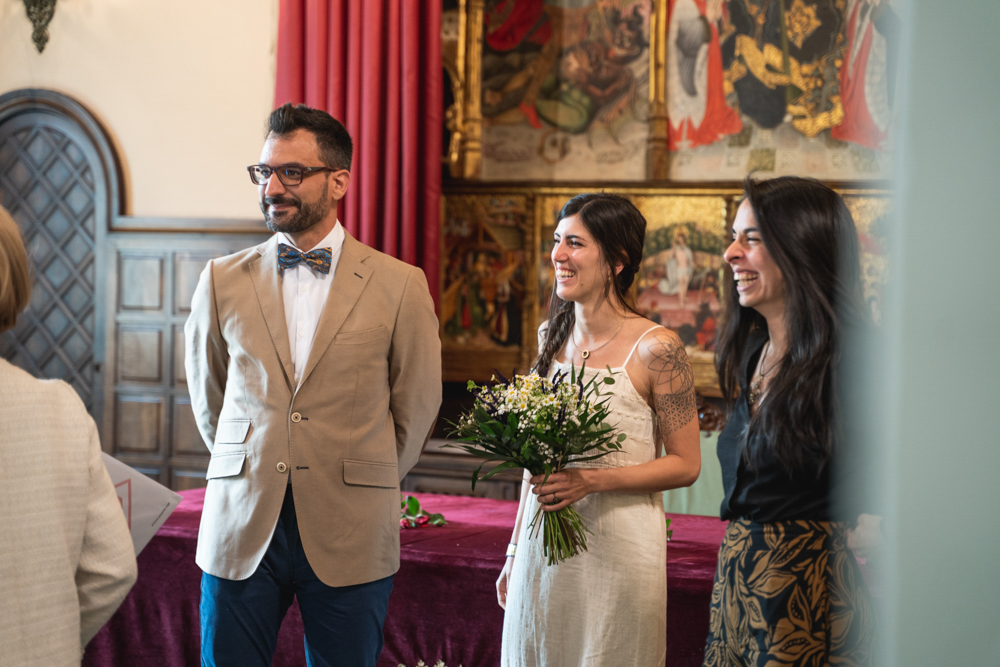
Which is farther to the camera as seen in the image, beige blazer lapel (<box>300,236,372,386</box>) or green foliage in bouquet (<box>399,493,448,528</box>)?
green foliage in bouquet (<box>399,493,448,528</box>)

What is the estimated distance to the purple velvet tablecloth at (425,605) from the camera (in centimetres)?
262

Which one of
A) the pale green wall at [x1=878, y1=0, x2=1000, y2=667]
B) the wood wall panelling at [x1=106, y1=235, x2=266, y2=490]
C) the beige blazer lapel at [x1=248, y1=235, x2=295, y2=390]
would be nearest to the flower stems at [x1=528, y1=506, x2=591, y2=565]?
the beige blazer lapel at [x1=248, y1=235, x2=295, y2=390]

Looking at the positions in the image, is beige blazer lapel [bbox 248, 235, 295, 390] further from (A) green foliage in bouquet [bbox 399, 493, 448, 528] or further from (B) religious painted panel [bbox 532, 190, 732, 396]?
(B) religious painted panel [bbox 532, 190, 732, 396]

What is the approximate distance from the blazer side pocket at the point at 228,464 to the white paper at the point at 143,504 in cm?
34

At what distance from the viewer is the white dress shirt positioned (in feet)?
7.30

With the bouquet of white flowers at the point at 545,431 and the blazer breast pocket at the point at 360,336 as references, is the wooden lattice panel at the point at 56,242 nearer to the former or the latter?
the blazer breast pocket at the point at 360,336

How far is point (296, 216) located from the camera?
2260 millimetres

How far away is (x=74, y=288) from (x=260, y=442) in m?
5.05

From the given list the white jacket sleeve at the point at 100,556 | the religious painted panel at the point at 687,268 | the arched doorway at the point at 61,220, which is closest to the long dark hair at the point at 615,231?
the white jacket sleeve at the point at 100,556

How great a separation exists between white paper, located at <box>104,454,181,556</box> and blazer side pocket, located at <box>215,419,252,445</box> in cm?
37

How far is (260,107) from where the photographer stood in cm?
604

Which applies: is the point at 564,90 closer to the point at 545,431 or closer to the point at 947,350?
the point at 545,431

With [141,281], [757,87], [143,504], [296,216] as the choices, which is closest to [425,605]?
[143,504]

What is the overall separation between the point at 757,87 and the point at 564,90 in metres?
1.55
